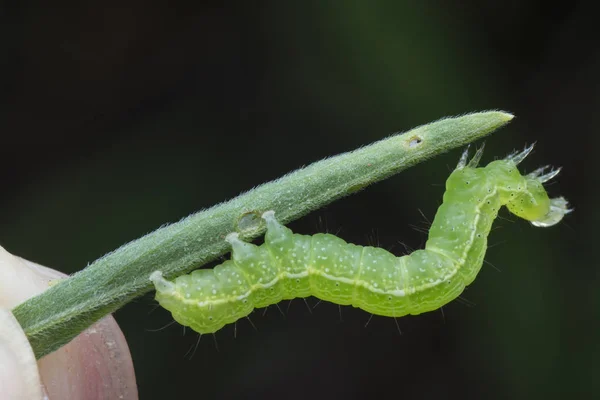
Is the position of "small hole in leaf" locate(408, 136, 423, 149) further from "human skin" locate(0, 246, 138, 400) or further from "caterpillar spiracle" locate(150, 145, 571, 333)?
"human skin" locate(0, 246, 138, 400)

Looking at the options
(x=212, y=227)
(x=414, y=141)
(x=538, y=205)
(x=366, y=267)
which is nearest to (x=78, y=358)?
(x=212, y=227)

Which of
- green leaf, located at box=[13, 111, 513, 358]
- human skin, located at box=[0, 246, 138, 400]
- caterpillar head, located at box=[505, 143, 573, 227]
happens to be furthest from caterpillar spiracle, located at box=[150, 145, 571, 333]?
human skin, located at box=[0, 246, 138, 400]

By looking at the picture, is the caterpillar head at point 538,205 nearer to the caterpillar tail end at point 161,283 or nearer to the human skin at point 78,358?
the caterpillar tail end at point 161,283

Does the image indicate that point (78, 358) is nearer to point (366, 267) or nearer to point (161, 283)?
point (161, 283)

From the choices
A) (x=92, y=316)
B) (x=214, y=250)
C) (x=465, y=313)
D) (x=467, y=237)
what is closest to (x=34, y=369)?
(x=92, y=316)

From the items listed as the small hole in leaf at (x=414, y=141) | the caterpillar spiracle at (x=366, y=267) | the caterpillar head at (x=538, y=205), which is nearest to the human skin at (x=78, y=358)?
the caterpillar spiracle at (x=366, y=267)

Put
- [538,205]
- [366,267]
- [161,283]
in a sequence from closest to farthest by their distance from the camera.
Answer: [161,283] → [366,267] → [538,205]

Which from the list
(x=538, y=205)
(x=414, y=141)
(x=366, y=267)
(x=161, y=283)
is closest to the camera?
(x=414, y=141)
